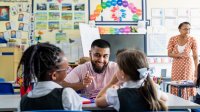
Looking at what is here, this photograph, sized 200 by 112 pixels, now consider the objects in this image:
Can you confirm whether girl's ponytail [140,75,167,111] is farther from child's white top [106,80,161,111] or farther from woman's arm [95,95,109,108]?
woman's arm [95,95,109,108]

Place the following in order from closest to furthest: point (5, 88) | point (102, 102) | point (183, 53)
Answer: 1. point (102, 102)
2. point (5, 88)
3. point (183, 53)

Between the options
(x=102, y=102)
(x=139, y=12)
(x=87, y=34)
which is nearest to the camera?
(x=102, y=102)

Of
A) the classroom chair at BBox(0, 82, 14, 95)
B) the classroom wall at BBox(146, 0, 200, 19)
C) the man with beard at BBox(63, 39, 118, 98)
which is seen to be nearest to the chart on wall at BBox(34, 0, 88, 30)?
the classroom wall at BBox(146, 0, 200, 19)

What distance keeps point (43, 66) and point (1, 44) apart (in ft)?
16.2

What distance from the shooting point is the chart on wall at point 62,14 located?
22.6ft

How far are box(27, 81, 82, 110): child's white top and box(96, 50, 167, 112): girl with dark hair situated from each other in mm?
280

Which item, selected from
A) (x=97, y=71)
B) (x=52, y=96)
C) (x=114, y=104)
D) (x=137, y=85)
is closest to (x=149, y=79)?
(x=137, y=85)

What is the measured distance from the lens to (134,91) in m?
2.18

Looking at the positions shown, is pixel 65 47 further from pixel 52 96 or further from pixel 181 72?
pixel 52 96

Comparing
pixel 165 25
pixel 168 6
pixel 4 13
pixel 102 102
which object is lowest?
pixel 102 102

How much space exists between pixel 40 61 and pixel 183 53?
4118mm

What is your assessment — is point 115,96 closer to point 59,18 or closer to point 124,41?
point 124,41

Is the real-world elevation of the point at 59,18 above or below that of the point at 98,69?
above

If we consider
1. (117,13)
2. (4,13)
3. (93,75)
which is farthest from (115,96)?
(4,13)
